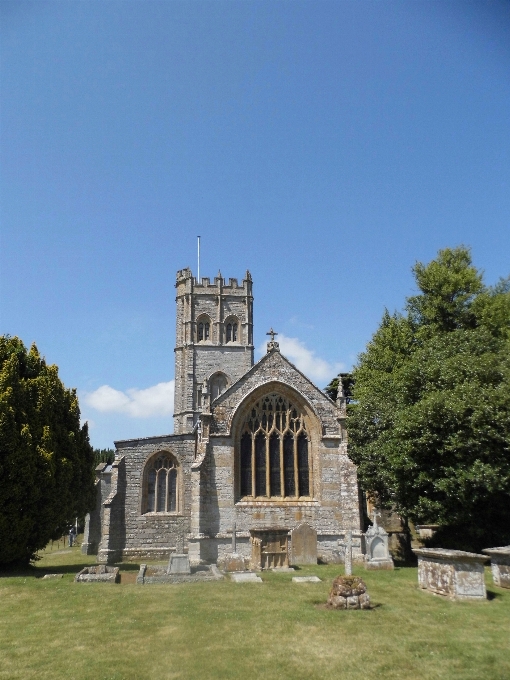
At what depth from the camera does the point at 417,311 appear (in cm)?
2903

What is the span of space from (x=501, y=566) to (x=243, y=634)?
8.64 meters

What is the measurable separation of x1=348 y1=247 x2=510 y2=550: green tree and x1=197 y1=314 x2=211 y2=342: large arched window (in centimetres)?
2717

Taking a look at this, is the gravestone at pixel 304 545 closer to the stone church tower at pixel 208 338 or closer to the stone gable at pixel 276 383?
the stone gable at pixel 276 383

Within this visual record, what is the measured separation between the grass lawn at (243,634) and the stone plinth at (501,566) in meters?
0.41

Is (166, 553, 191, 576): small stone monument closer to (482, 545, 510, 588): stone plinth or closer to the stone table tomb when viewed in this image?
the stone table tomb

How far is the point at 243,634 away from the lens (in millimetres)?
10312

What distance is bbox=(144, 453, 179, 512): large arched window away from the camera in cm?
2497

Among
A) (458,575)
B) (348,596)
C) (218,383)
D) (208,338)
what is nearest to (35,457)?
(348,596)

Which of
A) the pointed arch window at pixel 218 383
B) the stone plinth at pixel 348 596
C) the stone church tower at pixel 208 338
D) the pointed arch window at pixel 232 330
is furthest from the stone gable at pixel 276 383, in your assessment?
the pointed arch window at pixel 232 330

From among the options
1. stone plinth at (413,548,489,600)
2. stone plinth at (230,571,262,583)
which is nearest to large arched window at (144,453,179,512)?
stone plinth at (230,571,262,583)

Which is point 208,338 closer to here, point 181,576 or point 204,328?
point 204,328

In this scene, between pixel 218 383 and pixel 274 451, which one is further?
pixel 218 383

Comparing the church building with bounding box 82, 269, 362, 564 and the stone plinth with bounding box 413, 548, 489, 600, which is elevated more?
the church building with bounding box 82, 269, 362, 564

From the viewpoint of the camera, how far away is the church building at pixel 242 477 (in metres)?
22.4
